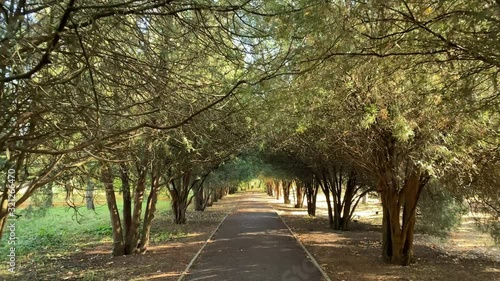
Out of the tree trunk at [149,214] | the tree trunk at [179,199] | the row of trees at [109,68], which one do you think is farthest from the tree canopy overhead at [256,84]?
the tree trunk at [179,199]

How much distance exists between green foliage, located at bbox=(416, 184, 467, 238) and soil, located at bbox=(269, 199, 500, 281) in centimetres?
74

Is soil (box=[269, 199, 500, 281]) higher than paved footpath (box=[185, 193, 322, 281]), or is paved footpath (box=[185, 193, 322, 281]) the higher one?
paved footpath (box=[185, 193, 322, 281])

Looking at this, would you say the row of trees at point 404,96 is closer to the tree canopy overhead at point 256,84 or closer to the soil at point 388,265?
the tree canopy overhead at point 256,84

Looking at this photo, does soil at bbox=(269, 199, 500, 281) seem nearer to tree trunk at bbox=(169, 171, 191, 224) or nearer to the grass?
the grass

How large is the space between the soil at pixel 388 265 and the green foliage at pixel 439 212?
74 cm

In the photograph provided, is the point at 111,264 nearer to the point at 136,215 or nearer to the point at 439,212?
the point at 136,215

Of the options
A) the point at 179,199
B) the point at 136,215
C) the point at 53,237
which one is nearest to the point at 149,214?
the point at 136,215

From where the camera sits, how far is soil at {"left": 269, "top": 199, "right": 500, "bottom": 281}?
10.5 m

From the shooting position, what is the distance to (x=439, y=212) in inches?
666

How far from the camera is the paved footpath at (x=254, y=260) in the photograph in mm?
10117

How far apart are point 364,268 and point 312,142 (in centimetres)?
440

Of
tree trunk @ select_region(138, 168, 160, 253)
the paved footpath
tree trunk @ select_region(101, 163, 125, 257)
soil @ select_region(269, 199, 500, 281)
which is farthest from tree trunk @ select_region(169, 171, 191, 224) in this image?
tree trunk @ select_region(101, 163, 125, 257)

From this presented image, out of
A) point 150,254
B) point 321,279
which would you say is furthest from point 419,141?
point 150,254

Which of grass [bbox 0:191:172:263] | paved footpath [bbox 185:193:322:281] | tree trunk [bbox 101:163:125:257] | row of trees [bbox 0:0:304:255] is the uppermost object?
row of trees [bbox 0:0:304:255]
